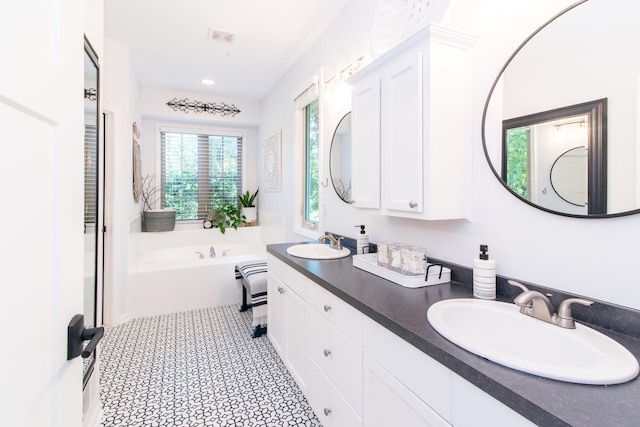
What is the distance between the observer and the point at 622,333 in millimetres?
923

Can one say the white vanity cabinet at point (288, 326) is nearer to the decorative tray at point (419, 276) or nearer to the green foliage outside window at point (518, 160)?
the decorative tray at point (419, 276)

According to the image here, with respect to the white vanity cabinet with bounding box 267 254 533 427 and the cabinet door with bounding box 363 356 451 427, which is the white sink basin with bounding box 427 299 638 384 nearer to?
the white vanity cabinet with bounding box 267 254 533 427

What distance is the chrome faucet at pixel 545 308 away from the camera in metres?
0.95

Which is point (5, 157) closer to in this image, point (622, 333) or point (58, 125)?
point (58, 125)

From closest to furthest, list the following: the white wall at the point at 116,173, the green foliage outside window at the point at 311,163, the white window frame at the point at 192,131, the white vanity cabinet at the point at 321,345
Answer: the white vanity cabinet at the point at 321,345
the white wall at the point at 116,173
the green foliage outside window at the point at 311,163
the white window frame at the point at 192,131

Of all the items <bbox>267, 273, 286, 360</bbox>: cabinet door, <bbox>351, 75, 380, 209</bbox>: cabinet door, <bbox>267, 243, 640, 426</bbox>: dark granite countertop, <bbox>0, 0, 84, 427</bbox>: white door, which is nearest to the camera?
<bbox>0, 0, 84, 427</bbox>: white door

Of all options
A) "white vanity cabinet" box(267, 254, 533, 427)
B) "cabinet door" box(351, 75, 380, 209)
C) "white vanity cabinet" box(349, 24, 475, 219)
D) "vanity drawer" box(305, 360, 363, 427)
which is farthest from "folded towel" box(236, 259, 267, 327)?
"white vanity cabinet" box(349, 24, 475, 219)

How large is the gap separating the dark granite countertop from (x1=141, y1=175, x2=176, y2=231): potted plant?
12.1ft

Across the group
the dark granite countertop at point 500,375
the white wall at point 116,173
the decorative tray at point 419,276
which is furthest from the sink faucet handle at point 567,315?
the white wall at point 116,173

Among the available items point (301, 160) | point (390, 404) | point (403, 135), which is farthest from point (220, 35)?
point (390, 404)

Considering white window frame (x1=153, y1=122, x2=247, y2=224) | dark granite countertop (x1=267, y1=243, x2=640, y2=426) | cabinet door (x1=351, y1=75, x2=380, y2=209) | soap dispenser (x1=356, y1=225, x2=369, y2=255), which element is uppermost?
white window frame (x1=153, y1=122, x2=247, y2=224)

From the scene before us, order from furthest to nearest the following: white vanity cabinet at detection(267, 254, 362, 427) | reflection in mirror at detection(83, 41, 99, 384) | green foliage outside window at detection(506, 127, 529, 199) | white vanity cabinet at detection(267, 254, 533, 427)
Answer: reflection in mirror at detection(83, 41, 99, 384) < white vanity cabinet at detection(267, 254, 362, 427) < green foliage outside window at detection(506, 127, 529, 199) < white vanity cabinet at detection(267, 254, 533, 427)

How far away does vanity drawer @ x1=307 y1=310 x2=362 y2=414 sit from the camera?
128 cm

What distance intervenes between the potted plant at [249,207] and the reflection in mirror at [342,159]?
2.66 metres
